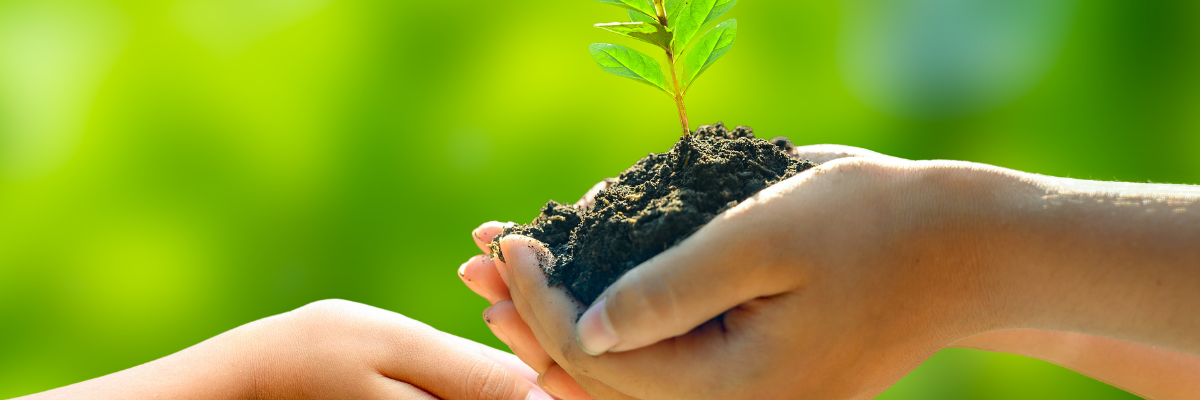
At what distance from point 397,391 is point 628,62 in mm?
635

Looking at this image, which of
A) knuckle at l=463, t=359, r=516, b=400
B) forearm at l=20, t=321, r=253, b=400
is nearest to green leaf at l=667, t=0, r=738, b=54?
knuckle at l=463, t=359, r=516, b=400

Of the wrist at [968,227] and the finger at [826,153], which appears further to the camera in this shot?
the finger at [826,153]

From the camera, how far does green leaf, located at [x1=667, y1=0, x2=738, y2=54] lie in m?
0.82

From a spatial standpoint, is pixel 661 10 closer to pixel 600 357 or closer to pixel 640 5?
pixel 640 5

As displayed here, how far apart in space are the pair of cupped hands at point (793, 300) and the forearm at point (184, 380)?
2.10 feet

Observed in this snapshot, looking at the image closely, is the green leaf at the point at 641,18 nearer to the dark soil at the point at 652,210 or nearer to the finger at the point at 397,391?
the dark soil at the point at 652,210

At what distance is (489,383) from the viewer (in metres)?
0.98

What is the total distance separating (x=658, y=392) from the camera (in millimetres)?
635

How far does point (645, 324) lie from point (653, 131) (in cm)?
106

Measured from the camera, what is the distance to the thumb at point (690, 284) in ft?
1.86

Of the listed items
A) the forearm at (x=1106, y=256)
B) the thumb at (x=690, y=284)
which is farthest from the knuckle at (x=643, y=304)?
the forearm at (x=1106, y=256)

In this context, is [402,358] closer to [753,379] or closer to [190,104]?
[753,379]

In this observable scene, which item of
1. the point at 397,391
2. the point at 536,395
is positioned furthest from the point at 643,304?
the point at 397,391

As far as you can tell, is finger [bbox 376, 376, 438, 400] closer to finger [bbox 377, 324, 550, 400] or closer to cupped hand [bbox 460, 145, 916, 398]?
finger [bbox 377, 324, 550, 400]
